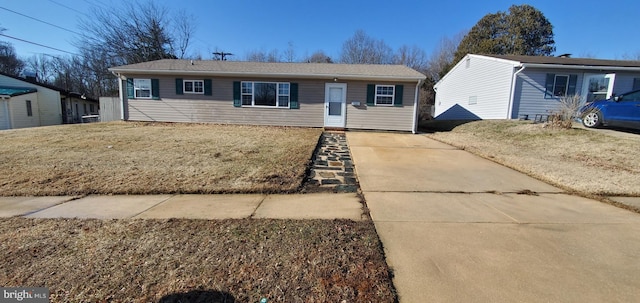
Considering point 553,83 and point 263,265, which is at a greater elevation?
point 553,83

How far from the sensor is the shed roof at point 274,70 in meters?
12.5

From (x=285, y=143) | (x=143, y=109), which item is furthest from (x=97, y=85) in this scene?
(x=285, y=143)

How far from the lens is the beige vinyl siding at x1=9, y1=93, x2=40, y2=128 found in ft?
60.0

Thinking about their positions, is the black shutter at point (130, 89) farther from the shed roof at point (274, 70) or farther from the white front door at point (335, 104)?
the white front door at point (335, 104)

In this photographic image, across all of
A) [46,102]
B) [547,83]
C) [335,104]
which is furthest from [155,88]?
[547,83]

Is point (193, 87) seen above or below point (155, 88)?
above

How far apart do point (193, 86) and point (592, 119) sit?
16432 mm

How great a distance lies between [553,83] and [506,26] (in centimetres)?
2045

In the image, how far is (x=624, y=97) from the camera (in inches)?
350

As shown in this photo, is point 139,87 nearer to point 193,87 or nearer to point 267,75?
point 193,87

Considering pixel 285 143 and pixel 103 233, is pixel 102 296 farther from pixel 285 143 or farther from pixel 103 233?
pixel 285 143

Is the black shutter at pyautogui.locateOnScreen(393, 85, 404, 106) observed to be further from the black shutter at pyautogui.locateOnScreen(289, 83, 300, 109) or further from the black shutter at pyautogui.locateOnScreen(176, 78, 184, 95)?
the black shutter at pyautogui.locateOnScreen(176, 78, 184, 95)

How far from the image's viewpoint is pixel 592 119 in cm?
1006

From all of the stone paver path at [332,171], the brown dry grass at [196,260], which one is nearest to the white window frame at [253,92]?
the stone paver path at [332,171]
